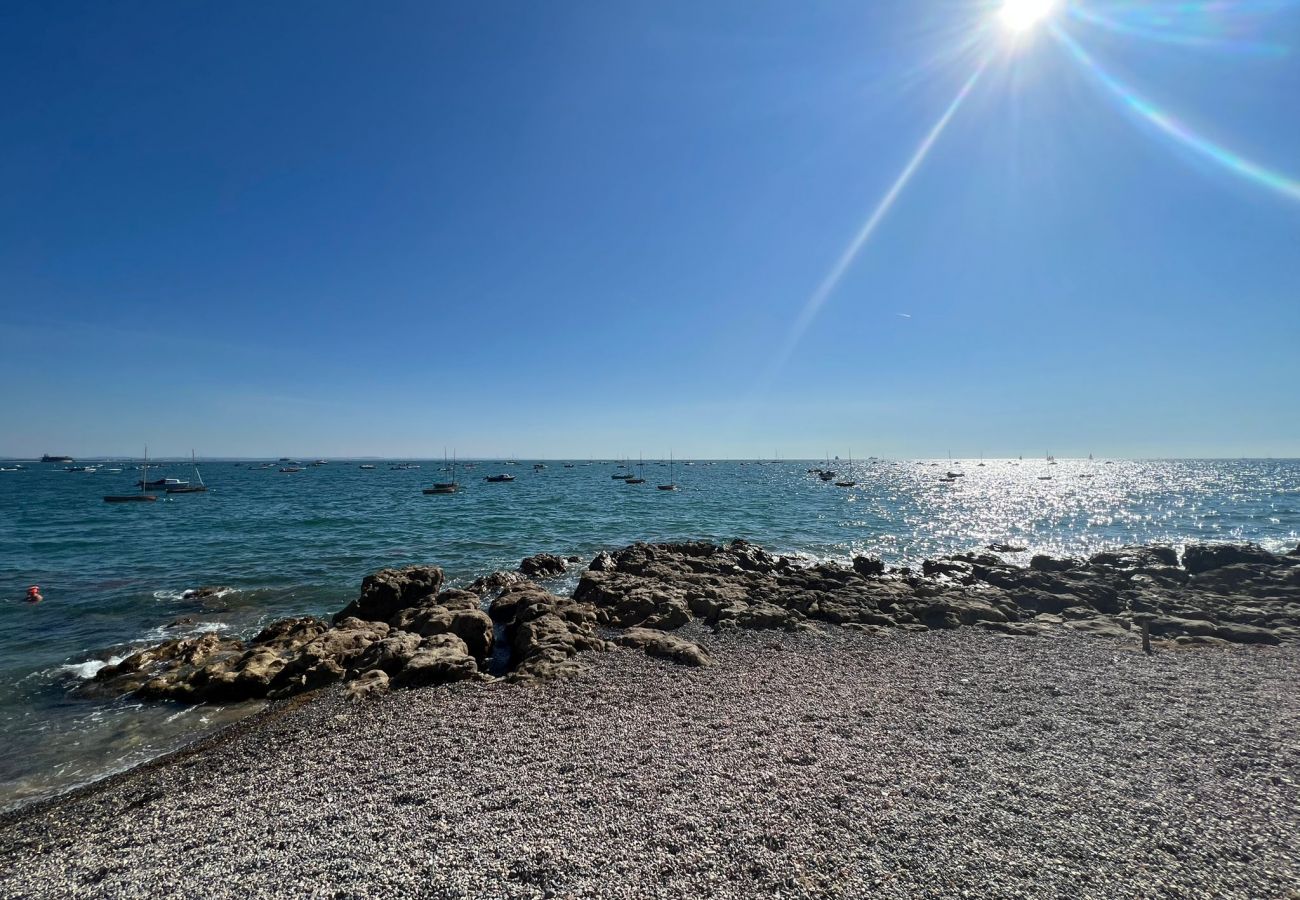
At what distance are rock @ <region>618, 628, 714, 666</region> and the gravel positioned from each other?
4.74 ft

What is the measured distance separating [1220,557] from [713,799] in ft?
110

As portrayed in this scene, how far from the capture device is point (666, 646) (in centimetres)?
1424

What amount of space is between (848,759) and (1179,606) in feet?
65.7

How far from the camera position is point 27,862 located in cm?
683

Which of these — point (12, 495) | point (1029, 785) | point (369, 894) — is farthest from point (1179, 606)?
point (12, 495)

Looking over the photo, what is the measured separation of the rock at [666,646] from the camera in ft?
44.9

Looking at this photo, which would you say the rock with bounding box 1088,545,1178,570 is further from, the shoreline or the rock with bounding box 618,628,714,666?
the rock with bounding box 618,628,714,666

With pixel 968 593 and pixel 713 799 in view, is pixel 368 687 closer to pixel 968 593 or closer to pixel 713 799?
pixel 713 799

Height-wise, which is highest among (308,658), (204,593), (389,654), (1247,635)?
(389,654)

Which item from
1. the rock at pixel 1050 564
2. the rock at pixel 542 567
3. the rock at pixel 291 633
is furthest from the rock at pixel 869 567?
the rock at pixel 291 633

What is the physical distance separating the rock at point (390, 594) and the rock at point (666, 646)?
8686 mm

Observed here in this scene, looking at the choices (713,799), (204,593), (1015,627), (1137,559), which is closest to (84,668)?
(204,593)

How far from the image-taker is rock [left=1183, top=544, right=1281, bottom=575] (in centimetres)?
2650

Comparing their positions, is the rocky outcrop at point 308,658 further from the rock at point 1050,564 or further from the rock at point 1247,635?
the rock at point 1050,564
